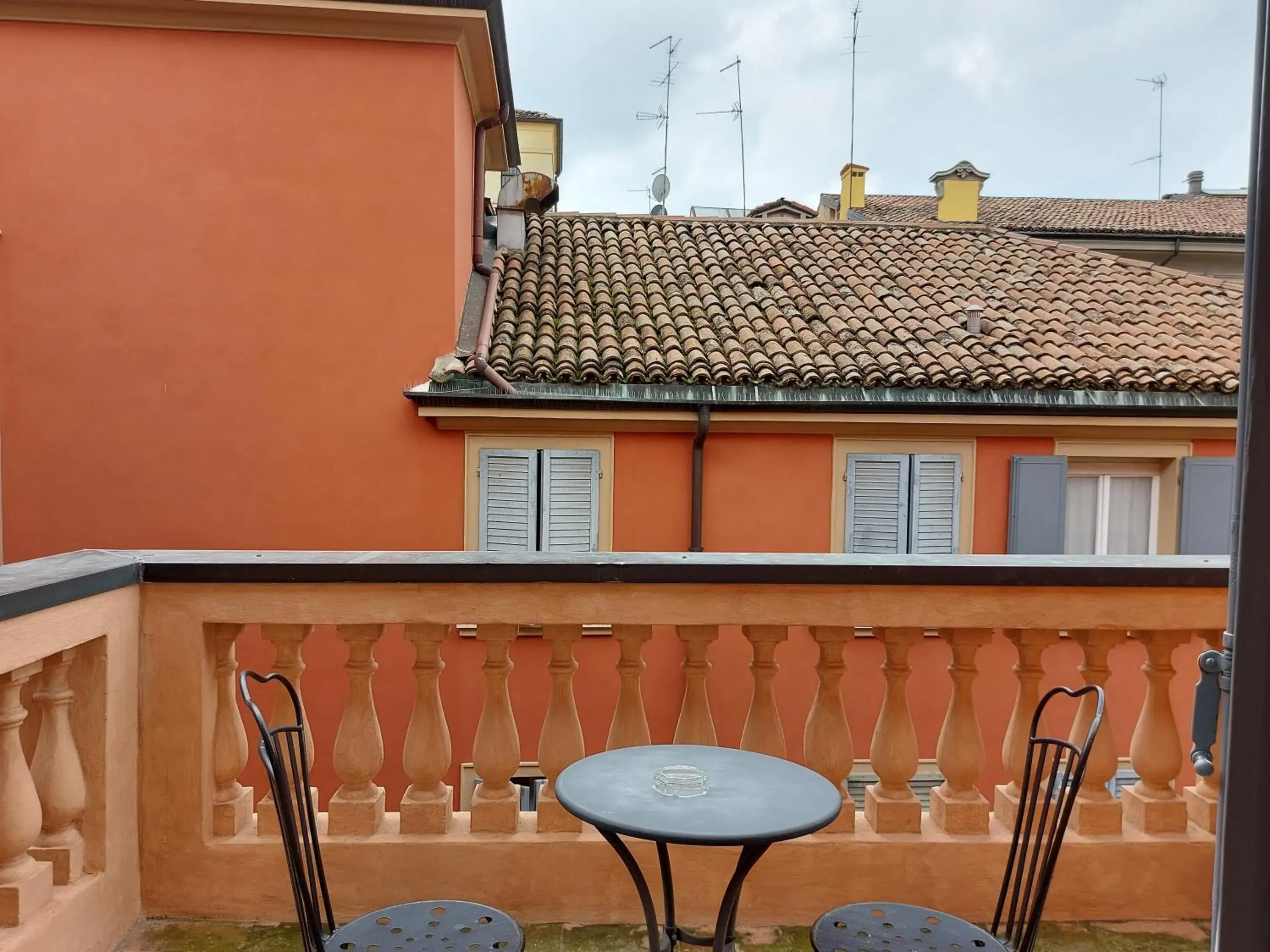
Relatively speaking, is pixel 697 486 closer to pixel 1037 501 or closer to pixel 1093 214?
pixel 1037 501

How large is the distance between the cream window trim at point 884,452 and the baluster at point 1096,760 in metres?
5.74

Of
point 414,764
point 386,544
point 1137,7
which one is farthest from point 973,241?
point 414,764

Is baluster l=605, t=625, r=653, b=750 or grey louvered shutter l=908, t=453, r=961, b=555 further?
grey louvered shutter l=908, t=453, r=961, b=555

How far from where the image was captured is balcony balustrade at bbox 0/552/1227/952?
240 cm

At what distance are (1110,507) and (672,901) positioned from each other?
8340 mm

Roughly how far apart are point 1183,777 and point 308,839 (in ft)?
23.1

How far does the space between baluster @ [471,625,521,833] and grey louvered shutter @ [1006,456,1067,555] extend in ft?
23.3

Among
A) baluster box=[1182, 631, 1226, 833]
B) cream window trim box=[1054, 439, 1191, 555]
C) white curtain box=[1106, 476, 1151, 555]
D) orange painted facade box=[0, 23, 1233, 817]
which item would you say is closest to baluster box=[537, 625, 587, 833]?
baluster box=[1182, 631, 1226, 833]

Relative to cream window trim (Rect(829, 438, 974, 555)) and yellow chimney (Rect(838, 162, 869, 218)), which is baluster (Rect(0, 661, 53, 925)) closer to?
cream window trim (Rect(829, 438, 974, 555))

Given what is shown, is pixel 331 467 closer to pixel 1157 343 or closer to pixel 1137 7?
pixel 1137 7

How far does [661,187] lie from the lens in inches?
632

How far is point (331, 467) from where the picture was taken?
784 centimetres

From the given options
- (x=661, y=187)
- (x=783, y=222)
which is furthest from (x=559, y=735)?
(x=661, y=187)

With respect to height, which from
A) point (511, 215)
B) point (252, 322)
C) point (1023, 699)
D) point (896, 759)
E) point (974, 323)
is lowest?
point (896, 759)
